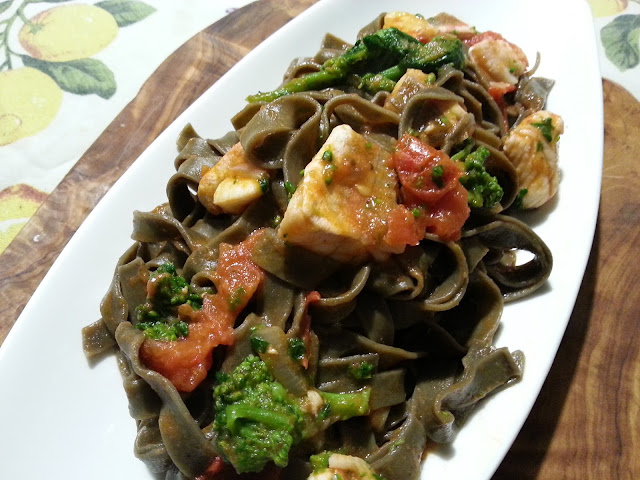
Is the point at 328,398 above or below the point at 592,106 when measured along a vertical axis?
below

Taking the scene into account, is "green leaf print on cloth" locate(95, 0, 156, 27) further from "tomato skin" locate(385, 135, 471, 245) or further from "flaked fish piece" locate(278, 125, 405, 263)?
"tomato skin" locate(385, 135, 471, 245)

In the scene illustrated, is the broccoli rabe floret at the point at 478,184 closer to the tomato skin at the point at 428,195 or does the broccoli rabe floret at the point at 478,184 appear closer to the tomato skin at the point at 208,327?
the tomato skin at the point at 428,195

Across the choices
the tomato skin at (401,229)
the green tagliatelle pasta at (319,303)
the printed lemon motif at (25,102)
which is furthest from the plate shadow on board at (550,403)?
the printed lemon motif at (25,102)

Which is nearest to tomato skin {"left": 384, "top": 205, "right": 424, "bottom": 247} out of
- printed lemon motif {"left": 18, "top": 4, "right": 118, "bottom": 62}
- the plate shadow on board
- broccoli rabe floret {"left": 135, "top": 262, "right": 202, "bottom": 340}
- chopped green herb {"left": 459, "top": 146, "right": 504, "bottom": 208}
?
chopped green herb {"left": 459, "top": 146, "right": 504, "bottom": 208}

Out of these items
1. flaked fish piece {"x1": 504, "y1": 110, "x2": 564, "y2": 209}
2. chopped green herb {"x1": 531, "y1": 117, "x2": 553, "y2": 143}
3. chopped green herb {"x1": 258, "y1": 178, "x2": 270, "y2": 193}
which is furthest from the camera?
chopped green herb {"x1": 531, "y1": 117, "x2": 553, "y2": 143}

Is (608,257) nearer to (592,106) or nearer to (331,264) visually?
(592,106)

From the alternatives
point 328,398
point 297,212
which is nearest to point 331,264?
point 297,212

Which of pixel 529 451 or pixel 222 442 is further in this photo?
pixel 529 451
